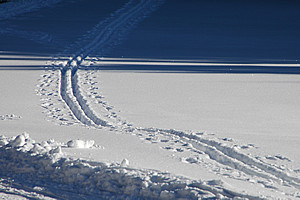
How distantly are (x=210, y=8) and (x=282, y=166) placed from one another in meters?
17.2

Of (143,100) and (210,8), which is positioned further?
(210,8)

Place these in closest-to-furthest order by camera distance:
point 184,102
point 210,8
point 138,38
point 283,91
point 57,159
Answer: point 57,159 < point 184,102 < point 283,91 < point 138,38 < point 210,8

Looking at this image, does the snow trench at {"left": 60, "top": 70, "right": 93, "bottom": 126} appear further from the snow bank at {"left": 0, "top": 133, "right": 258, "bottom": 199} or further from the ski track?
the snow bank at {"left": 0, "top": 133, "right": 258, "bottom": 199}

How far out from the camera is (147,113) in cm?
629

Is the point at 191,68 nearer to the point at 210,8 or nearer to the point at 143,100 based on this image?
the point at 143,100

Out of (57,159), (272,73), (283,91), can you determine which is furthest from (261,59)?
(57,159)

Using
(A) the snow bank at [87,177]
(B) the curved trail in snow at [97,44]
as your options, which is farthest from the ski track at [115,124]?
(A) the snow bank at [87,177]

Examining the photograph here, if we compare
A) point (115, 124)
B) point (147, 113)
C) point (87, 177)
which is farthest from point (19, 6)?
point (87, 177)

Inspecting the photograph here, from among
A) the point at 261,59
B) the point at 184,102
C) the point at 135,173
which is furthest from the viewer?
the point at 261,59

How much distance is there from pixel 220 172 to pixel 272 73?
5.32 m

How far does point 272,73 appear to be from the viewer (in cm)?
913

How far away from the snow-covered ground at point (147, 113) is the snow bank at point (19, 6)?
2801 mm

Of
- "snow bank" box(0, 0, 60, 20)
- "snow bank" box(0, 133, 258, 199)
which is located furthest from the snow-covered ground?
"snow bank" box(0, 0, 60, 20)

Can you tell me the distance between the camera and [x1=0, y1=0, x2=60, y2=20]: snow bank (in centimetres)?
1743
